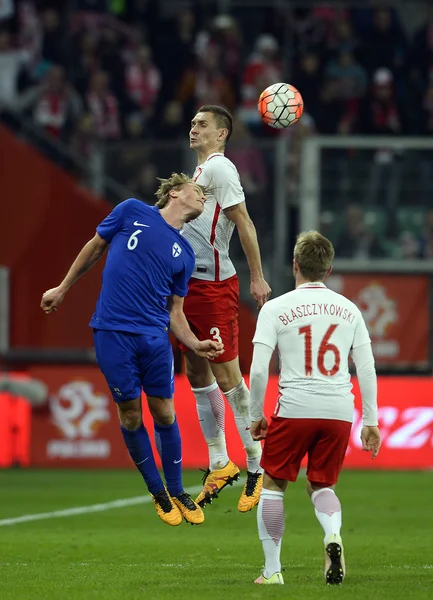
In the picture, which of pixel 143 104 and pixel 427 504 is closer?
pixel 427 504

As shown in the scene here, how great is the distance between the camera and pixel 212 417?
34.4ft

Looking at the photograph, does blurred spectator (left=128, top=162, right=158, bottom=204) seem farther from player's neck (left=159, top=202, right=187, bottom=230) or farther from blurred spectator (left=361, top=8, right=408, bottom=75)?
player's neck (left=159, top=202, right=187, bottom=230)

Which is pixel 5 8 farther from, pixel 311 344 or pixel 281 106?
pixel 311 344

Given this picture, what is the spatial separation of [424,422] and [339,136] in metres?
4.97

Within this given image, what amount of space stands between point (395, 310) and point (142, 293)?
430 inches

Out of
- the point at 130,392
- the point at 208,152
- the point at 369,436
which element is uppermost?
the point at 208,152

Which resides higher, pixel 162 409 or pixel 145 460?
pixel 162 409

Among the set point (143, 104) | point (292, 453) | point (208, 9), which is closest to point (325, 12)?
point (208, 9)

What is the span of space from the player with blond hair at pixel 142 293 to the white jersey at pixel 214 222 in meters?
0.29

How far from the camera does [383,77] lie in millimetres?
21609

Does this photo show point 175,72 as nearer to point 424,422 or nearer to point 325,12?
point 325,12

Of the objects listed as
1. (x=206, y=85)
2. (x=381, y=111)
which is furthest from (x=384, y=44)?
(x=206, y=85)

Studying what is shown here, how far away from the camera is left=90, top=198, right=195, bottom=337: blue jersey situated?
9344 mm

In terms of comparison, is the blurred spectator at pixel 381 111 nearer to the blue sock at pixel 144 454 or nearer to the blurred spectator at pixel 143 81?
the blurred spectator at pixel 143 81
